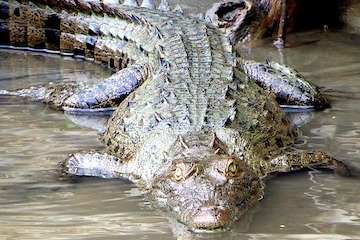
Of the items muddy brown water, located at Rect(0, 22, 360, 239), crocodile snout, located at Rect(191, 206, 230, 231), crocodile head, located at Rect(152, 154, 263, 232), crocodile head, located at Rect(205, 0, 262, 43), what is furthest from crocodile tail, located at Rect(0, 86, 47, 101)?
crocodile snout, located at Rect(191, 206, 230, 231)

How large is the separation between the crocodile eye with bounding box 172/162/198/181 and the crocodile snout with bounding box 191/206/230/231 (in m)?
0.27

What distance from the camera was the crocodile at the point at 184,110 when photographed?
372 cm

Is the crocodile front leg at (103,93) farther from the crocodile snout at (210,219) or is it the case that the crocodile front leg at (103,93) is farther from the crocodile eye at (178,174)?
the crocodile snout at (210,219)

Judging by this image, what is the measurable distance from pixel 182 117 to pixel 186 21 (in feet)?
6.56

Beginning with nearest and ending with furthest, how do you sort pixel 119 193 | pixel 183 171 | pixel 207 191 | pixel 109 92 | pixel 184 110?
pixel 207 191 < pixel 183 171 < pixel 119 193 < pixel 184 110 < pixel 109 92

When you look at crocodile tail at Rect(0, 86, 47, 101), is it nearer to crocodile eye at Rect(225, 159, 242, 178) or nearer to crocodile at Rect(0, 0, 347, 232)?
crocodile at Rect(0, 0, 347, 232)

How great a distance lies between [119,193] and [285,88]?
81.0 inches

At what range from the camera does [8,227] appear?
352 centimetres

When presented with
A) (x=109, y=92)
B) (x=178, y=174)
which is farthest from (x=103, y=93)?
(x=178, y=174)

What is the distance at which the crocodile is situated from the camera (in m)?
3.72

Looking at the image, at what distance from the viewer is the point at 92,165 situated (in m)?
4.37

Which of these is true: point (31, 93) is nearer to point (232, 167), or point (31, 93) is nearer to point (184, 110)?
point (184, 110)

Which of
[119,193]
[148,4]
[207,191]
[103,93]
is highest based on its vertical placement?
[148,4]

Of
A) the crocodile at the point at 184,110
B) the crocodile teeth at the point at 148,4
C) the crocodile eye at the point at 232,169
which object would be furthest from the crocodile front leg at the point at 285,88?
the crocodile eye at the point at 232,169
